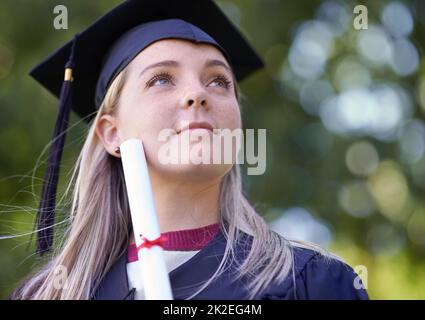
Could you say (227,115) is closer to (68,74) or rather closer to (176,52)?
(176,52)

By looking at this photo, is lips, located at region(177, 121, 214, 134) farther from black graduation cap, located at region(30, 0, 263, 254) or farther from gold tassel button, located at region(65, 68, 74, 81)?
gold tassel button, located at region(65, 68, 74, 81)

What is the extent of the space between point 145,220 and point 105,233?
0.51 m

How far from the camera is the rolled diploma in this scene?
80.5 inches

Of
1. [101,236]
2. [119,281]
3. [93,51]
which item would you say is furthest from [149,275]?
[93,51]

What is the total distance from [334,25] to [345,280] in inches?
172

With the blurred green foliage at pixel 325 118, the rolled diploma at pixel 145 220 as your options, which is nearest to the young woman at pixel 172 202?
the rolled diploma at pixel 145 220

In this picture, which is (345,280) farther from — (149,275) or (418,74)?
(418,74)

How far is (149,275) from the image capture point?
206 cm

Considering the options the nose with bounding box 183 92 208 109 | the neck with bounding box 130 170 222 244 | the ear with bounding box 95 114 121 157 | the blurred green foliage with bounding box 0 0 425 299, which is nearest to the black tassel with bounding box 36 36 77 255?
the ear with bounding box 95 114 121 157

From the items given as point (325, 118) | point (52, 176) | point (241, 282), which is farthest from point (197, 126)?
point (325, 118)

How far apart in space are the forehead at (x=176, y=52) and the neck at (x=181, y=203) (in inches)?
15.7

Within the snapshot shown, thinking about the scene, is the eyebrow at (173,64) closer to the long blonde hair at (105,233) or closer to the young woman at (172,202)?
the young woman at (172,202)

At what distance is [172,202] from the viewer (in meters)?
2.53

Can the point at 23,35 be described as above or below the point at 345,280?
above
